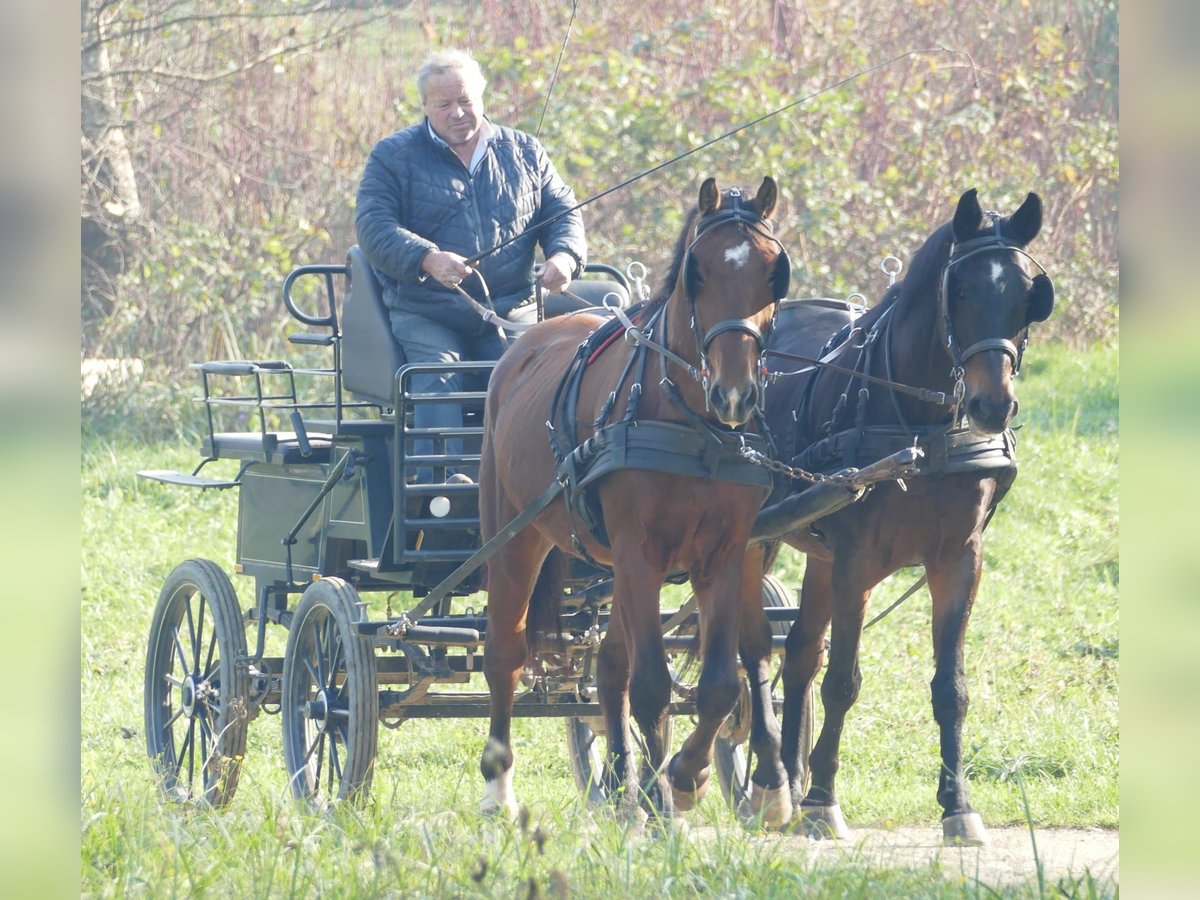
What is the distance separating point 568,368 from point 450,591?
826 millimetres

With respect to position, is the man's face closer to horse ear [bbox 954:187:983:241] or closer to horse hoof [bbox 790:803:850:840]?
horse ear [bbox 954:187:983:241]

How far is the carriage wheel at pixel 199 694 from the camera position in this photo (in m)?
5.46

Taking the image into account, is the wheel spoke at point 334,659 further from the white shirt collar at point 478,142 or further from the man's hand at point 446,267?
the white shirt collar at point 478,142

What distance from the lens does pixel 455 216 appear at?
551cm

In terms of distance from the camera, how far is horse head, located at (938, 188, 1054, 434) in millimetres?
4164

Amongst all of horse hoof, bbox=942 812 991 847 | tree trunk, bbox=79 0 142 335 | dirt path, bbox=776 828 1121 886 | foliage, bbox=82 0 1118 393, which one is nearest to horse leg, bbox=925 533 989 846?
horse hoof, bbox=942 812 991 847

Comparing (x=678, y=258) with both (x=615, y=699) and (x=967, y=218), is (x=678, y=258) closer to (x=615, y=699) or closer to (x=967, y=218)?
(x=967, y=218)

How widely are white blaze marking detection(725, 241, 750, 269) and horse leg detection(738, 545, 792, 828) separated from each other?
3.80 feet

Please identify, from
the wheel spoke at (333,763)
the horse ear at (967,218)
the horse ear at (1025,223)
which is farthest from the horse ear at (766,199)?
the wheel spoke at (333,763)

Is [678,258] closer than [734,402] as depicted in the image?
No

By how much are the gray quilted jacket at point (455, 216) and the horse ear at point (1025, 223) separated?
1631 millimetres

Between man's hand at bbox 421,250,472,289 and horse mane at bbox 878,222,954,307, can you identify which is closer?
horse mane at bbox 878,222,954,307

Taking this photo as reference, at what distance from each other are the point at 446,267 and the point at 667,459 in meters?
1.32

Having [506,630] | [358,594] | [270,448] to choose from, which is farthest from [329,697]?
[270,448]
